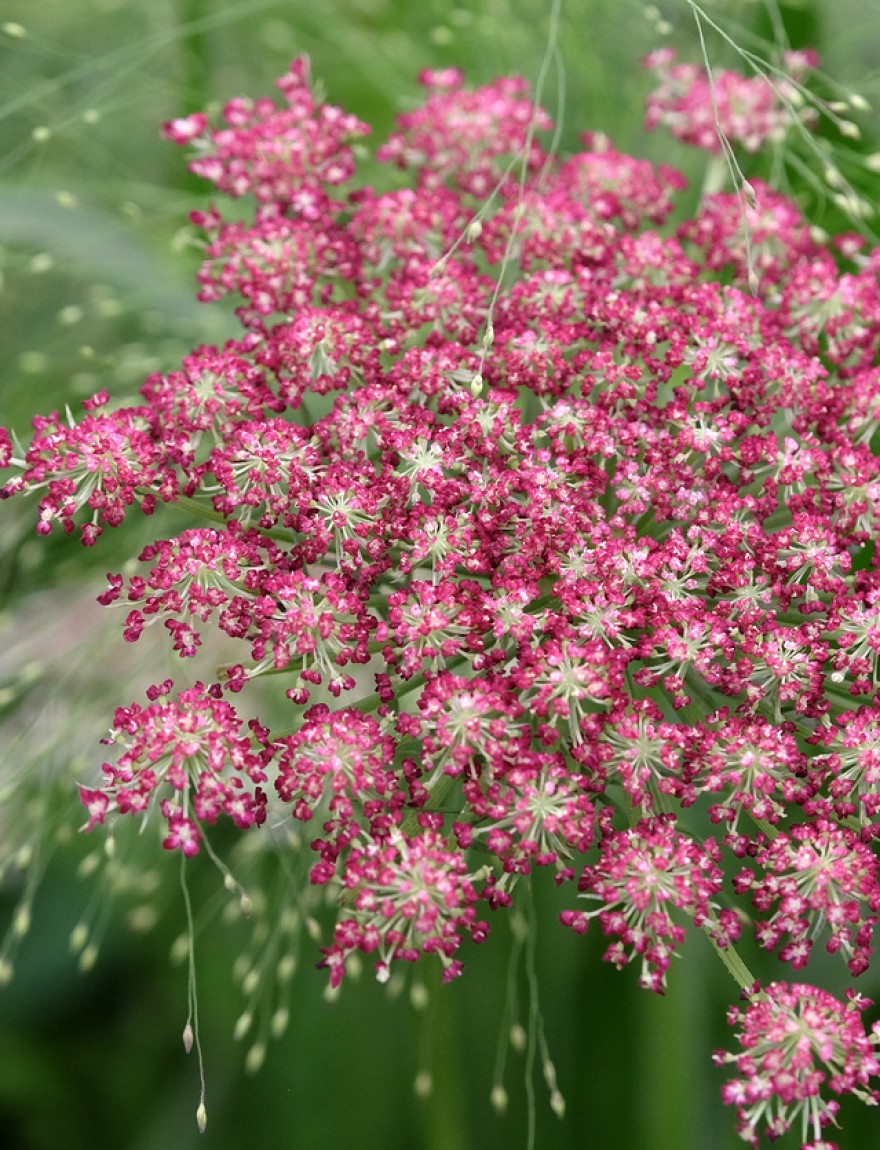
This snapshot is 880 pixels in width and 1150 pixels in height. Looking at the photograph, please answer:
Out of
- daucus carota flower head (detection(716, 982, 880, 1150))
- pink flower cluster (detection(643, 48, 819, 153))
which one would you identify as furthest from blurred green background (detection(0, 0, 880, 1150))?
daucus carota flower head (detection(716, 982, 880, 1150))

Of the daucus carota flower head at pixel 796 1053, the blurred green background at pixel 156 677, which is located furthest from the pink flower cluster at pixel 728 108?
the daucus carota flower head at pixel 796 1053

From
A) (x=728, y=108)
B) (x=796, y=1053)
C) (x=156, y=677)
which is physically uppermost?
(x=728, y=108)

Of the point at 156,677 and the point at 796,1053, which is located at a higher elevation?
the point at 796,1053

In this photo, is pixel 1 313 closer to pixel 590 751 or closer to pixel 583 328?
pixel 583 328

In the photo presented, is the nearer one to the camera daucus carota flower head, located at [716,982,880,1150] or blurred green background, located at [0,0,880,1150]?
daucus carota flower head, located at [716,982,880,1150]

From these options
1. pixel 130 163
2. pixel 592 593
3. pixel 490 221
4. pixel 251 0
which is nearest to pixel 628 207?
pixel 490 221

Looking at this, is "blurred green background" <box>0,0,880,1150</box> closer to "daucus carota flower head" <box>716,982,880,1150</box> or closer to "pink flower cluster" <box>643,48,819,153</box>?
"pink flower cluster" <box>643,48,819,153</box>

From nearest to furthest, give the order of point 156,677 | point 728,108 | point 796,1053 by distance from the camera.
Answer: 1. point 796,1053
2. point 728,108
3. point 156,677

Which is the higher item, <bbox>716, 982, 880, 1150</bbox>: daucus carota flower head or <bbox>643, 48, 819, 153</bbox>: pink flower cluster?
<bbox>643, 48, 819, 153</bbox>: pink flower cluster

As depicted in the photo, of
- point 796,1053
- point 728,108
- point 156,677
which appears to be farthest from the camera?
point 156,677
